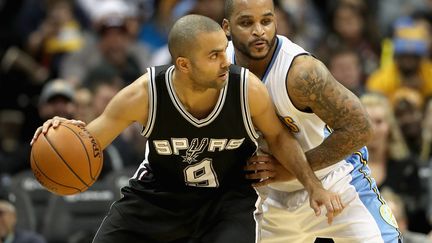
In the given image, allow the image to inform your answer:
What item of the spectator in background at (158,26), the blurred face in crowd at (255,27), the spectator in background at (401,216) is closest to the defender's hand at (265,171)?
the blurred face in crowd at (255,27)

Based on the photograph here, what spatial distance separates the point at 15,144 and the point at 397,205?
4359 mm

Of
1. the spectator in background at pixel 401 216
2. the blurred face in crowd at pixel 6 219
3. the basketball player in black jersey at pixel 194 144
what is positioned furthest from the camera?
the blurred face in crowd at pixel 6 219

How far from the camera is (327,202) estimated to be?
577 centimetres

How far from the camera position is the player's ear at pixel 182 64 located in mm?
5555

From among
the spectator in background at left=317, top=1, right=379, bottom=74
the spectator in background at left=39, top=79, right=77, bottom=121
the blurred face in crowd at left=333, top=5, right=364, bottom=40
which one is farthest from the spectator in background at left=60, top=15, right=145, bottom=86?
the blurred face in crowd at left=333, top=5, right=364, bottom=40

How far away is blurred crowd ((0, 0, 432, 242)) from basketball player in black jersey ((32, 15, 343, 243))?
3.17 m

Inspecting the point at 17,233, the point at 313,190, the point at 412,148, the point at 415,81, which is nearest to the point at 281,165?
the point at 313,190

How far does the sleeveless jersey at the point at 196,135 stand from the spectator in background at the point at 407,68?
4.88m

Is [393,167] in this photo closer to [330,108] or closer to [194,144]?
[330,108]

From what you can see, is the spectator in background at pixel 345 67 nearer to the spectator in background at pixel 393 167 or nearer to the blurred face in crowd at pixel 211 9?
the spectator in background at pixel 393 167

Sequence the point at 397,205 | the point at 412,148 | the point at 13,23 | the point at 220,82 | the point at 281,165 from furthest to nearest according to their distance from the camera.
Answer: the point at 13,23
the point at 412,148
the point at 397,205
the point at 281,165
the point at 220,82

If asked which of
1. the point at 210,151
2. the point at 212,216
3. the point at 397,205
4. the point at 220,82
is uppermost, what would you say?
the point at 220,82

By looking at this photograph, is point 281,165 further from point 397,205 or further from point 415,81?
point 415,81

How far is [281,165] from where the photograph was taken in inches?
236
